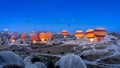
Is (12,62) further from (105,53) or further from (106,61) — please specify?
(105,53)

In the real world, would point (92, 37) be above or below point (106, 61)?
above

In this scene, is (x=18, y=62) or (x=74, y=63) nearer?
(x=18, y=62)

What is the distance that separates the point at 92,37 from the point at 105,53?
13769 mm

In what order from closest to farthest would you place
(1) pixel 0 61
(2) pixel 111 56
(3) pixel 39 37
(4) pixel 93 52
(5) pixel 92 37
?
(1) pixel 0 61, (2) pixel 111 56, (4) pixel 93 52, (5) pixel 92 37, (3) pixel 39 37

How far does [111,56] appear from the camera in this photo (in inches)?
1575

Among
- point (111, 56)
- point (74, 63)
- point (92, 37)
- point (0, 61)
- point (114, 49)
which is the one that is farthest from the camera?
point (92, 37)

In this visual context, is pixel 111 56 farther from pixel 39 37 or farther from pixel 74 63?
pixel 39 37

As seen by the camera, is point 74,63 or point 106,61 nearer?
point 74,63

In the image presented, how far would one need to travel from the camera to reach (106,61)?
122 feet

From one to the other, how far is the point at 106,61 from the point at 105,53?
6.00m

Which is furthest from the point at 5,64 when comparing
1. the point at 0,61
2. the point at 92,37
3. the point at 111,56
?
the point at 92,37

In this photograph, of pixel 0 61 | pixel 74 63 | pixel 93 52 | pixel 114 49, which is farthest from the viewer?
pixel 114 49

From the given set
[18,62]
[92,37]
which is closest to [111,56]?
[92,37]

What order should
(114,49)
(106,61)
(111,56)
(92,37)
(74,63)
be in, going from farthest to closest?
(92,37) → (114,49) → (111,56) → (106,61) → (74,63)
